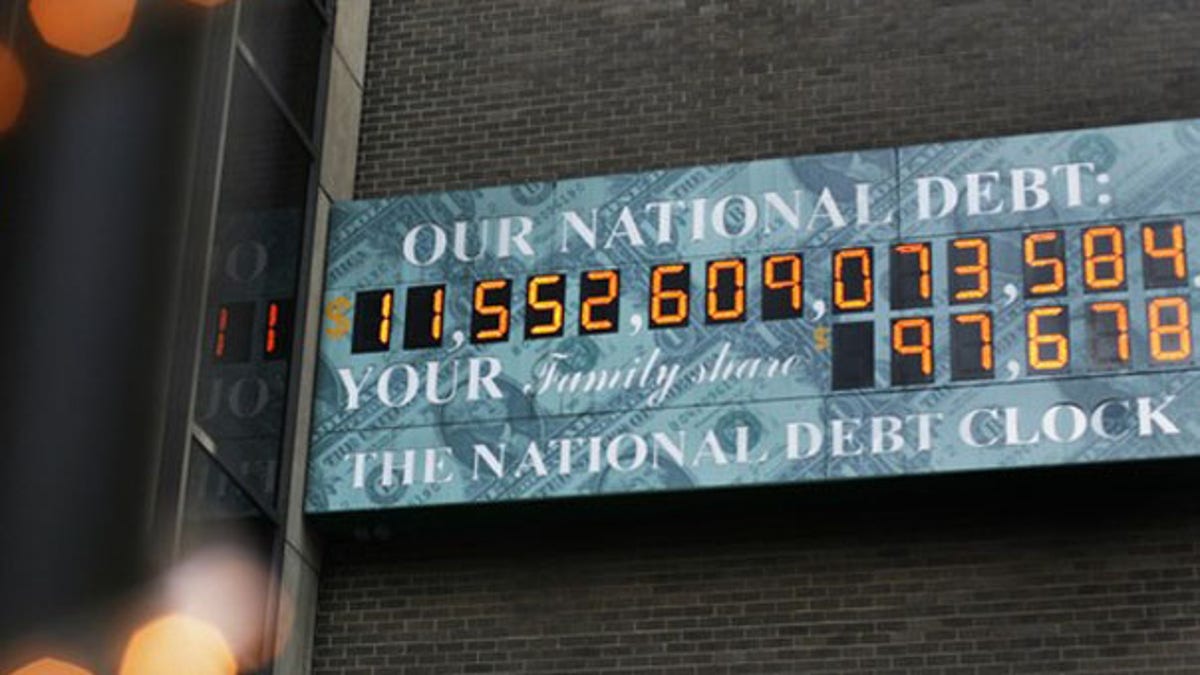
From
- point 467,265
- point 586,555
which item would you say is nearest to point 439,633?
point 586,555

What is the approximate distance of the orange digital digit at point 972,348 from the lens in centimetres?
1261

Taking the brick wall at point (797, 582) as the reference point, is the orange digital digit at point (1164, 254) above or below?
above

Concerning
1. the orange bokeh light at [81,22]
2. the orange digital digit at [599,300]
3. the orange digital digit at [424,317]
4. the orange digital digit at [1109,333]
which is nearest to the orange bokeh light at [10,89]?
the orange bokeh light at [81,22]

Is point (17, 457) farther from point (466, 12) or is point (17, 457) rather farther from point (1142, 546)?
point (466, 12)

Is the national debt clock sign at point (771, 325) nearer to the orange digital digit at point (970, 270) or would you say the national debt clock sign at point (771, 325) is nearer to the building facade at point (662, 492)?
the orange digital digit at point (970, 270)

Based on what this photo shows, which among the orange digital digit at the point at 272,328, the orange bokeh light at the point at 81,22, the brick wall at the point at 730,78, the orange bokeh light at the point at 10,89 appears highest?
the brick wall at the point at 730,78

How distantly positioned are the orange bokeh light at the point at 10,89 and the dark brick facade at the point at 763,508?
11800 mm

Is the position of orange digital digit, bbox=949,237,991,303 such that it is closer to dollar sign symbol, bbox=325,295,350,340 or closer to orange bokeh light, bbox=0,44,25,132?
dollar sign symbol, bbox=325,295,350,340

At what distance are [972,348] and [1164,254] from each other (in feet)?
4.11

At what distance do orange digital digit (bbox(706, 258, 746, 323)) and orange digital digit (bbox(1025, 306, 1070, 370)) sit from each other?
1.80 meters

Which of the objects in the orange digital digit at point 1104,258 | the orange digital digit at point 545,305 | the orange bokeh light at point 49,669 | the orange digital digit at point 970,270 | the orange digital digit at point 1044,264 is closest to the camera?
the orange bokeh light at point 49,669

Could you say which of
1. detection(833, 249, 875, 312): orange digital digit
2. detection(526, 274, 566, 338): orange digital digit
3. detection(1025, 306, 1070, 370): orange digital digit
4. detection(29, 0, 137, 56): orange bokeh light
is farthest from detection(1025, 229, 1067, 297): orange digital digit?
detection(29, 0, 137, 56): orange bokeh light

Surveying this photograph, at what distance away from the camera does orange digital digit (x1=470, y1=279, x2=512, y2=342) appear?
13.7 meters

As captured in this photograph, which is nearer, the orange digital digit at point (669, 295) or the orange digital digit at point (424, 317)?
the orange digital digit at point (669, 295)
